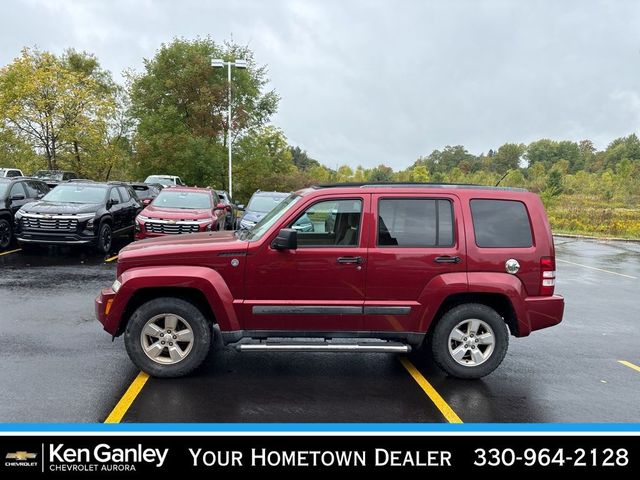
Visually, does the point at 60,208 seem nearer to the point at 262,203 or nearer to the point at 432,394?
the point at 262,203

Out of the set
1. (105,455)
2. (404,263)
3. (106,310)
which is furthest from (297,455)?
(106,310)

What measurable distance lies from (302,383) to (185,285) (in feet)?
4.82

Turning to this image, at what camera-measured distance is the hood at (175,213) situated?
13.2 metres

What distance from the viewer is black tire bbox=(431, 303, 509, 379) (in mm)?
5586

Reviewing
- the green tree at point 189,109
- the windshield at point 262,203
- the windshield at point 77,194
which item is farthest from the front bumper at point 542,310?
the green tree at point 189,109

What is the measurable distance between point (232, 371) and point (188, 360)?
1.70 feet

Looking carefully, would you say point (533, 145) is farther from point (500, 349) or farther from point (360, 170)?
point (500, 349)

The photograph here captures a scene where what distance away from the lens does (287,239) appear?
5285 mm

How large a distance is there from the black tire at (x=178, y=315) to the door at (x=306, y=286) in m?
0.45

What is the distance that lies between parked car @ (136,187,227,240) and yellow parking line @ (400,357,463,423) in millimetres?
7990

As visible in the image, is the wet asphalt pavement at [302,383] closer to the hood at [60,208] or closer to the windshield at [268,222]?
the windshield at [268,222]

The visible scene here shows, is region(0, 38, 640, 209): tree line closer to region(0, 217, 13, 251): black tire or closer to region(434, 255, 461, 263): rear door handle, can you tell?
region(0, 217, 13, 251): black tire

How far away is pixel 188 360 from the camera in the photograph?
17.8ft

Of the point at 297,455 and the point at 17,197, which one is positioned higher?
the point at 17,197
